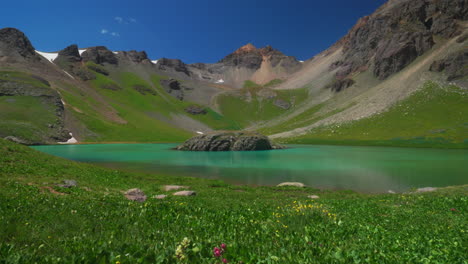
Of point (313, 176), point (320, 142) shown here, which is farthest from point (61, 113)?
point (313, 176)

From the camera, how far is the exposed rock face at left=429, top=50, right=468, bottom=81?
143125 mm

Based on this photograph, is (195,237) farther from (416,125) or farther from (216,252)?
(416,125)

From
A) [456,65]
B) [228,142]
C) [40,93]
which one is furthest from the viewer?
[40,93]

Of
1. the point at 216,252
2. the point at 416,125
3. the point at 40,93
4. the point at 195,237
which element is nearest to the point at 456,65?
the point at 416,125

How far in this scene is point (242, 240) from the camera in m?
6.70

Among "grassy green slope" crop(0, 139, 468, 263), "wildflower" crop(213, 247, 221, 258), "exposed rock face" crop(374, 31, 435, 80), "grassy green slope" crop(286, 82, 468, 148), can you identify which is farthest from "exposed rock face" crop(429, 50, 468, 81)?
"wildflower" crop(213, 247, 221, 258)

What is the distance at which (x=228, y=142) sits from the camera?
9500 centimetres

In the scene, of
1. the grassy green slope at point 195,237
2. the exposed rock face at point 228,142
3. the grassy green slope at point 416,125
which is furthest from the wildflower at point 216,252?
the grassy green slope at point 416,125

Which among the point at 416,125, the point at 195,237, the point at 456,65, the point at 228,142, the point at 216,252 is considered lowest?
the point at 195,237

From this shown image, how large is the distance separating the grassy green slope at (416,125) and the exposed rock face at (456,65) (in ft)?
26.6

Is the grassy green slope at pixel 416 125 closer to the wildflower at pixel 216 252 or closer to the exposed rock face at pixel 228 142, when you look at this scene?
the exposed rock face at pixel 228 142

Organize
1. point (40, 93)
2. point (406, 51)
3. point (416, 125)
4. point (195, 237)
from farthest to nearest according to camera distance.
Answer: point (406, 51) → point (40, 93) → point (416, 125) → point (195, 237)

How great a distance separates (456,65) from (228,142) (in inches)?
5767

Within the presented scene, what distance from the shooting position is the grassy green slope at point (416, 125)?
107938 mm
